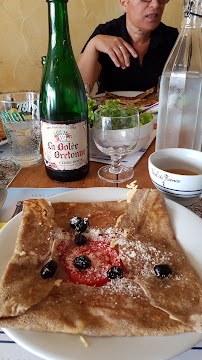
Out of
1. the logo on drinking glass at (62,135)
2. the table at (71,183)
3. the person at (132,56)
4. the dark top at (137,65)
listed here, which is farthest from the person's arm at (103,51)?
the logo on drinking glass at (62,135)

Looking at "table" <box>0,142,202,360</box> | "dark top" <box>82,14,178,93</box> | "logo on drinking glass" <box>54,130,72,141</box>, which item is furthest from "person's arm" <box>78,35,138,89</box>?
"logo on drinking glass" <box>54,130,72,141</box>

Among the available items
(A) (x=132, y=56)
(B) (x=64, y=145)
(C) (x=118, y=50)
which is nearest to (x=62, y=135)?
(B) (x=64, y=145)

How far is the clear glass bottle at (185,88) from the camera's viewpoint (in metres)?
0.97

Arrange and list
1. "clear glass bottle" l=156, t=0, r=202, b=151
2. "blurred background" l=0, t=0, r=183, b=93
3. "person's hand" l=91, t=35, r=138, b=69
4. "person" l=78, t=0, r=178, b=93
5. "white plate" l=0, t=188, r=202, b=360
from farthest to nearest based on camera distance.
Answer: "blurred background" l=0, t=0, r=183, b=93, "person" l=78, t=0, r=178, b=93, "person's hand" l=91, t=35, r=138, b=69, "clear glass bottle" l=156, t=0, r=202, b=151, "white plate" l=0, t=188, r=202, b=360

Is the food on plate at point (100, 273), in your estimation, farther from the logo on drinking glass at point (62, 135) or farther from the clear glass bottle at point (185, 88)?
the clear glass bottle at point (185, 88)

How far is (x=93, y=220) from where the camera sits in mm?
708

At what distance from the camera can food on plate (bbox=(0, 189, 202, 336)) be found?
0.45 meters

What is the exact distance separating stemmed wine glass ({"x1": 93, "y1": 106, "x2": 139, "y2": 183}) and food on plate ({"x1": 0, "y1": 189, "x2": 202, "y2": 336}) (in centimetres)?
24

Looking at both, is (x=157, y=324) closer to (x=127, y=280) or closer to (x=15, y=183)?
(x=127, y=280)

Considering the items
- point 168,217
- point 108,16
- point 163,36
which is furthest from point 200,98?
point 108,16

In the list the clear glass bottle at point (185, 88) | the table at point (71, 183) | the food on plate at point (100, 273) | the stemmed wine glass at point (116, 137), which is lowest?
the table at point (71, 183)

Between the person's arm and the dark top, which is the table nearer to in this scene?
the person's arm

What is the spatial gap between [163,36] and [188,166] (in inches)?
76.6

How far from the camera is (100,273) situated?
1.84 ft
